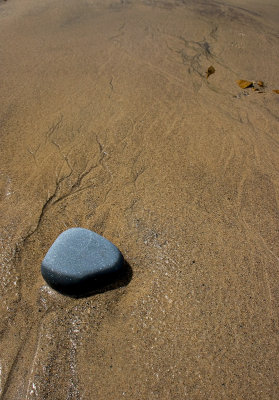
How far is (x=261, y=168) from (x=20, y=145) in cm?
210

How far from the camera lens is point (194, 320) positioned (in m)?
1.74

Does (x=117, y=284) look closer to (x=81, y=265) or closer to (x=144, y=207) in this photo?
(x=81, y=265)

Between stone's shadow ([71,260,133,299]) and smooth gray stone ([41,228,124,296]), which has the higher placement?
smooth gray stone ([41,228,124,296])

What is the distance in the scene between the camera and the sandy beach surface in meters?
1.59

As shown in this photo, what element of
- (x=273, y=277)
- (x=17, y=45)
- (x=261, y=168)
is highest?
(x=17, y=45)

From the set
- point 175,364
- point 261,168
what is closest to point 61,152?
point 261,168

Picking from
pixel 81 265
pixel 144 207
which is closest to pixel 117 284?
pixel 81 265

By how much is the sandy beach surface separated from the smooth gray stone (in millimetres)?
92

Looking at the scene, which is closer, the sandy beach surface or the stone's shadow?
the sandy beach surface

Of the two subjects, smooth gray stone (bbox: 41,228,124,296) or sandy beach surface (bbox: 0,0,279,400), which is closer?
sandy beach surface (bbox: 0,0,279,400)

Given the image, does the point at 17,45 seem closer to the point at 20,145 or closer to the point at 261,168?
the point at 20,145

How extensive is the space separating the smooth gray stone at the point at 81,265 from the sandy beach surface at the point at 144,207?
0.09m

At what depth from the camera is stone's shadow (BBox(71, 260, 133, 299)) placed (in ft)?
6.05

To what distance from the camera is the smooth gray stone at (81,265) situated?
178 centimetres
